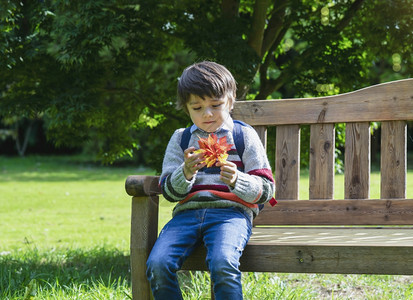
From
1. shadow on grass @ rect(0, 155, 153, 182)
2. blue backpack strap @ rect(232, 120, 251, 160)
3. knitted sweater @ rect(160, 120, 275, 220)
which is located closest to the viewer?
knitted sweater @ rect(160, 120, 275, 220)

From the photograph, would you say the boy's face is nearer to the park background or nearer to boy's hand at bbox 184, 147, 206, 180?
boy's hand at bbox 184, 147, 206, 180

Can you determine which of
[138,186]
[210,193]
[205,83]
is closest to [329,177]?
[210,193]

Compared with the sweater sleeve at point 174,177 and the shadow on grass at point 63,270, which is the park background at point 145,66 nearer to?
the shadow on grass at point 63,270

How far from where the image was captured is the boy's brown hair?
224cm

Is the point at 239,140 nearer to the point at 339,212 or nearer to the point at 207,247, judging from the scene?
the point at 207,247

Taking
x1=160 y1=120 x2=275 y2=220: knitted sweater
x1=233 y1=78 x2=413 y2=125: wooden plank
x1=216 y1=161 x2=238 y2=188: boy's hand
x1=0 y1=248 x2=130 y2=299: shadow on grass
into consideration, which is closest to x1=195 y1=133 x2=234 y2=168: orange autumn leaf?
x1=216 y1=161 x2=238 y2=188: boy's hand

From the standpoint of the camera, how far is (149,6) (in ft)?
12.2

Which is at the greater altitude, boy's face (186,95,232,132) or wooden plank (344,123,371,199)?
boy's face (186,95,232,132)

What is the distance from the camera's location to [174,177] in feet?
7.25

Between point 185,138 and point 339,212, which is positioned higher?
point 185,138

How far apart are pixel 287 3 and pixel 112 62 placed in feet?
4.42

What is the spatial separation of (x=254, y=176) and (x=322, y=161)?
674 millimetres

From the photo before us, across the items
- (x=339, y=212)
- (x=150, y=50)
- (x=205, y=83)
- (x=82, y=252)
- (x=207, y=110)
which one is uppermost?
(x=150, y=50)

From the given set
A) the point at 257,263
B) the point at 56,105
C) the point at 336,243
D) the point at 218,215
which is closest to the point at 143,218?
the point at 218,215
